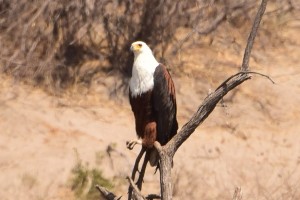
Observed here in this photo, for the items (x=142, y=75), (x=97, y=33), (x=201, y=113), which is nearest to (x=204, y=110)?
(x=201, y=113)

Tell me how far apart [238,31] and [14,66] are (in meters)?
3.50

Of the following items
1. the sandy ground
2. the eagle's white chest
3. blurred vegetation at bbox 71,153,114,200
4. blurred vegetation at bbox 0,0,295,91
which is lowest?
blurred vegetation at bbox 71,153,114,200

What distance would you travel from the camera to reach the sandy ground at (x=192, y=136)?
962 cm

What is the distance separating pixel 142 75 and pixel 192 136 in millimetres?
4335

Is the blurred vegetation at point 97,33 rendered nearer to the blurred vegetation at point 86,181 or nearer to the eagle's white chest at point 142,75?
the blurred vegetation at point 86,181

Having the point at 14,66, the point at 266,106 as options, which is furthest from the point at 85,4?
the point at 266,106

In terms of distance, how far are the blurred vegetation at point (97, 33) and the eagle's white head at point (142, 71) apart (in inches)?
190

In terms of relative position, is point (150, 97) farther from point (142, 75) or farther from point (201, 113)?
point (201, 113)

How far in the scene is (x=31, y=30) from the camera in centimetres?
1134

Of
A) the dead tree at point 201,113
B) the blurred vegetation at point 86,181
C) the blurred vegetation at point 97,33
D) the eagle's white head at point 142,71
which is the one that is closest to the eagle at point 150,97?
the eagle's white head at point 142,71

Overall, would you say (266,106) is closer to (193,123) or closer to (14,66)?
(14,66)

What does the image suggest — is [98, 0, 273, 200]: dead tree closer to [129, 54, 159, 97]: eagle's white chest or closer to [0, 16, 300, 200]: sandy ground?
[129, 54, 159, 97]: eagle's white chest

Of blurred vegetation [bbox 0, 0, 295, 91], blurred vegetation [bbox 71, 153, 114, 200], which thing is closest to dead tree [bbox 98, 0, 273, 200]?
blurred vegetation [bbox 71, 153, 114, 200]

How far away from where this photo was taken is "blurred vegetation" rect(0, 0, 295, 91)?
11.0 meters
